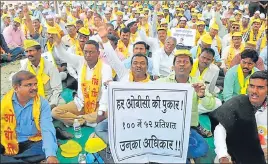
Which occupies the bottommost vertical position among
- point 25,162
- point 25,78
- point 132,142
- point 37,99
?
point 25,162

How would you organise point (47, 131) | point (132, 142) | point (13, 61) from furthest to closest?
point (13, 61) → point (47, 131) → point (132, 142)

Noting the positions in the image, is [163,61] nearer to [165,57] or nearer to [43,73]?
[165,57]

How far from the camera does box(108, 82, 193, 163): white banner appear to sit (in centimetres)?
275

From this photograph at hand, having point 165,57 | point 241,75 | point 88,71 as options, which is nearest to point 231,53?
point 165,57

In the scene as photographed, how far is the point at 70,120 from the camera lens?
4.58 m

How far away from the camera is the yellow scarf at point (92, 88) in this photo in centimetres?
470

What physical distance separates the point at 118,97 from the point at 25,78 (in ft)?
3.22

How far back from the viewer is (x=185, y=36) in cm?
847

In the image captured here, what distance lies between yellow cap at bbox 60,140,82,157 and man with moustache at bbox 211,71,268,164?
1786 millimetres

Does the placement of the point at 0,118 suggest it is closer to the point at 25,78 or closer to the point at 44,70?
the point at 25,78

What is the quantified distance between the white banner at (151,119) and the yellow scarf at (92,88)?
196cm

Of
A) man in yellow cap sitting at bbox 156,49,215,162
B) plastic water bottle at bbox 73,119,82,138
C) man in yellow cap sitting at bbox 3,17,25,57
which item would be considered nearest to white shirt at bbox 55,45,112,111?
plastic water bottle at bbox 73,119,82,138

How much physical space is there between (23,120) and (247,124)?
211 cm

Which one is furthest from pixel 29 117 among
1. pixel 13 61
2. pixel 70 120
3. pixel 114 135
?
pixel 13 61
